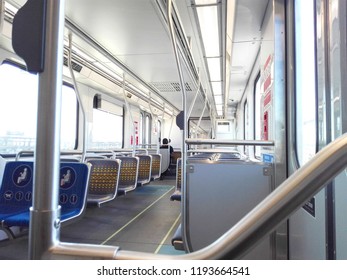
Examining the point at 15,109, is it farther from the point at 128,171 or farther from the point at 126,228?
the point at 126,228

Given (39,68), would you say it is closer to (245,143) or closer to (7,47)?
(245,143)

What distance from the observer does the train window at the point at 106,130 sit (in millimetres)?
6098

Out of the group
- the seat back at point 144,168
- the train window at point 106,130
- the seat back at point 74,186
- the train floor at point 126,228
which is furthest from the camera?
the train window at point 106,130

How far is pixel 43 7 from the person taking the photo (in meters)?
0.61

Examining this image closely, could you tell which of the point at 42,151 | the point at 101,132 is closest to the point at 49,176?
the point at 42,151

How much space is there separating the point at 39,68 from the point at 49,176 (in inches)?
9.8

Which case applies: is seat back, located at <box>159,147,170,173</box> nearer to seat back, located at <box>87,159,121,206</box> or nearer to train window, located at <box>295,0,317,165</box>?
seat back, located at <box>87,159,121,206</box>

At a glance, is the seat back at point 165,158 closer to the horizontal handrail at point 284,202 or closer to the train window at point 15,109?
the train window at point 15,109

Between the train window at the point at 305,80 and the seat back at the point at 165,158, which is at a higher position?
the train window at the point at 305,80

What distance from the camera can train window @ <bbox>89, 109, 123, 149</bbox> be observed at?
6.10 m

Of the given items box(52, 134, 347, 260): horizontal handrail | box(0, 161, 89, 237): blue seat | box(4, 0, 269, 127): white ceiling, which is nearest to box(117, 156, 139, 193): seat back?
box(4, 0, 269, 127): white ceiling

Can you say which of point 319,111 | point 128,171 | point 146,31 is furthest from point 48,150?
point 128,171

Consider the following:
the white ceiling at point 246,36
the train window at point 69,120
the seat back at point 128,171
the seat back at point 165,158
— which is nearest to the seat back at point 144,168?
the seat back at point 128,171

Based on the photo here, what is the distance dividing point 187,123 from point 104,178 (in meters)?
2.28
